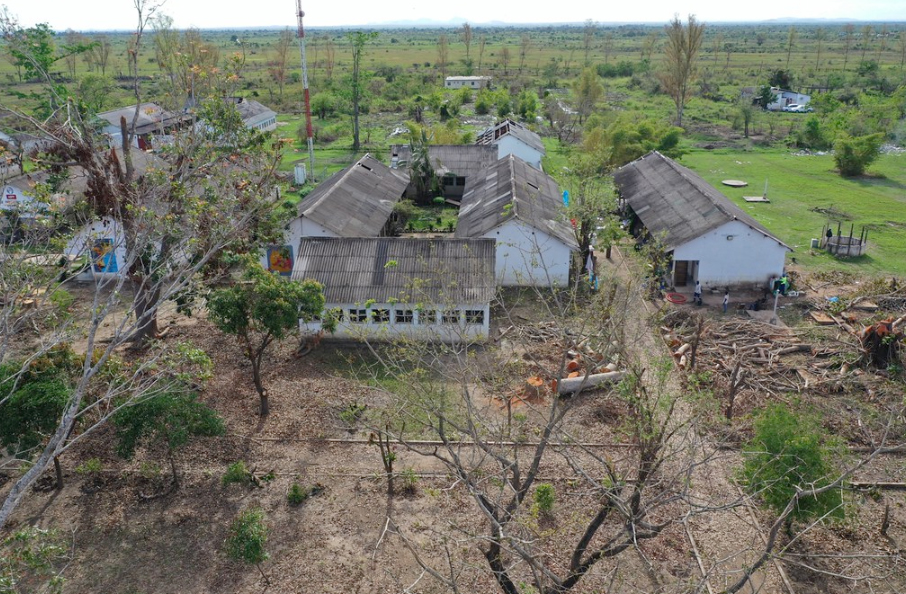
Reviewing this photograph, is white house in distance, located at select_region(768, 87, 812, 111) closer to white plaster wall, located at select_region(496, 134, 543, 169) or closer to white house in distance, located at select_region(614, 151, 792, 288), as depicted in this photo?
white plaster wall, located at select_region(496, 134, 543, 169)

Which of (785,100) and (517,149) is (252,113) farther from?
(785,100)

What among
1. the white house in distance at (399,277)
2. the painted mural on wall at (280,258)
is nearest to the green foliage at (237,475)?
the white house in distance at (399,277)

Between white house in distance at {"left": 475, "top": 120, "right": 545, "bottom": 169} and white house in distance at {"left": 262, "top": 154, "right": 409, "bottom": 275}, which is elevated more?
white house in distance at {"left": 475, "top": 120, "right": 545, "bottom": 169}

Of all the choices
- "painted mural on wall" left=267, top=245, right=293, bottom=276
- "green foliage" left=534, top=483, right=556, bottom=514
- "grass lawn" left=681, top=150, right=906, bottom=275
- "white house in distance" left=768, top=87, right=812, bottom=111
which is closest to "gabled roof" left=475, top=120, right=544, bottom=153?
"grass lawn" left=681, top=150, right=906, bottom=275

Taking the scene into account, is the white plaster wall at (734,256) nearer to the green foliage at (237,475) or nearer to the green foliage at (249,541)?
the green foliage at (237,475)

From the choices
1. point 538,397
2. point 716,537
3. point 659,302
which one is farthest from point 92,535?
point 659,302

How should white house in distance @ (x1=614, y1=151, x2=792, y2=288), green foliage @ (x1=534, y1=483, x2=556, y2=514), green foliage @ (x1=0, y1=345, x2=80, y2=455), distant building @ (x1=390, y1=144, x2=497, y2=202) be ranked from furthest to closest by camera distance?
distant building @ (x1=390, y1=144, x2=497, y2=202) → white house in distance @ (x1=614, y1=151, x2=792, y2=288) → green foliage @ (x1=534, y1=483, x2=556, y2=514) → green foliage @ (x1=0, y1=345, x2=80, y2=455)

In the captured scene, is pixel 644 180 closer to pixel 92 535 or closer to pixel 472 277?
pixel 472 277
